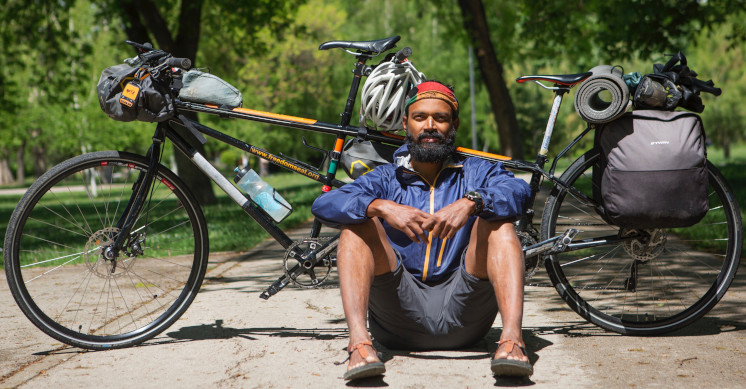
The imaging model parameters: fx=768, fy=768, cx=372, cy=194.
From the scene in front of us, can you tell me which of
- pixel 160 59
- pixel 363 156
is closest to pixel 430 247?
pixel 363 156

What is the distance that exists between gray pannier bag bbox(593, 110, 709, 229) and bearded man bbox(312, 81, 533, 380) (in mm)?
622

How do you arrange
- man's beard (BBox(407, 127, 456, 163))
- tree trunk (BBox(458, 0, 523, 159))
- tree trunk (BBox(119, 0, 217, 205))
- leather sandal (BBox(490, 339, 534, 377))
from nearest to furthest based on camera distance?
leather sandal (BBox(490, 339, 534, 377)), man's beard (BBox(407, 127, 456, 163)), tree trunk (BBox(119, 0, 217, 205)), tree trunk (BBox(458, 0, 523, 159))

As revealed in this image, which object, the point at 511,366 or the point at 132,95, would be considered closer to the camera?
the point at 511,366

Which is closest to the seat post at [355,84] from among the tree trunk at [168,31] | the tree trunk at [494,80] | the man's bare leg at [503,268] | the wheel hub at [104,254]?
the man's bare leg at [503,268]

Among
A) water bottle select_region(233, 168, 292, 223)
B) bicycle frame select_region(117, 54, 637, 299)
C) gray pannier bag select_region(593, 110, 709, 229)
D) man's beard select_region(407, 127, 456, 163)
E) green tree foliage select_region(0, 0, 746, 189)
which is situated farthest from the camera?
green tree foliage select_region(0, 0, 746, 189)

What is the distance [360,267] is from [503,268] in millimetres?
611

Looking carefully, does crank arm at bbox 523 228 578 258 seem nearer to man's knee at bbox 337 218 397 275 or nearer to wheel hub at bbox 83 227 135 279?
man's knee at bbox 337 218 397 275

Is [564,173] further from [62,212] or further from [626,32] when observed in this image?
[626,32]

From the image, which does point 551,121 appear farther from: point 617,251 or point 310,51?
point 310,51

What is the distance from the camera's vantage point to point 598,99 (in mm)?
3969

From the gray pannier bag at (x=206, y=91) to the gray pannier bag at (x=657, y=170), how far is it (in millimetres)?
2036

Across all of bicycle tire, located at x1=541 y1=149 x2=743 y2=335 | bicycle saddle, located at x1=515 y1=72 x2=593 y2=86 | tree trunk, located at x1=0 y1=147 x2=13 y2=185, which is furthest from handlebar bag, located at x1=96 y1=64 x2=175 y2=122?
tree trunk, located at x1=0 y1=147 x2=13 y2=185

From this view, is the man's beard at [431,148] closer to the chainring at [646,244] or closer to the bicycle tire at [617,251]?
the bicycle tire at [617,251]

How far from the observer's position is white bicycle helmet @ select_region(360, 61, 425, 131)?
398 cm
